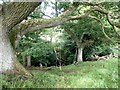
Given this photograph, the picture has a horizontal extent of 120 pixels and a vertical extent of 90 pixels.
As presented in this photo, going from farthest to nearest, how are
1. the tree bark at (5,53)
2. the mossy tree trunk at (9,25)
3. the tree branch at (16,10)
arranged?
the tree bark at (5,53) → the mossy tree trunk at (9,25) → the tree branch at (16,10)

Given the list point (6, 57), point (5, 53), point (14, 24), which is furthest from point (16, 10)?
point (6, 57)

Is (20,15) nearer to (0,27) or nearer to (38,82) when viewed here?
(0,27)

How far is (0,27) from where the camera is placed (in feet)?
23.0

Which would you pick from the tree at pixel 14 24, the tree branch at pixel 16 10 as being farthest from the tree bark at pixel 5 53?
the tree branch at pixel 16 10

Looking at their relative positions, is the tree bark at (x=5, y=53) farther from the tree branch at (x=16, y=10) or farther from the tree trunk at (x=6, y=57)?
the tree branch at (x=16, y=10)

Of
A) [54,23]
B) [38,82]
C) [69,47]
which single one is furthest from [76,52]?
[38,82]

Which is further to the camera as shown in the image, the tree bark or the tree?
the tree bark

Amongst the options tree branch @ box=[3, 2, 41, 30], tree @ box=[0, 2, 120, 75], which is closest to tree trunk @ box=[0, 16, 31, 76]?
tree @ box=[0, 2, 120, 75]

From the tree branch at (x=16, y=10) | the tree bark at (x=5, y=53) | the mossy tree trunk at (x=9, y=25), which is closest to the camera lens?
the tree branch at (x=16, y=10)

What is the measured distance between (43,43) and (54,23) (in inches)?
249

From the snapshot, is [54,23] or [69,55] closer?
[54,23]

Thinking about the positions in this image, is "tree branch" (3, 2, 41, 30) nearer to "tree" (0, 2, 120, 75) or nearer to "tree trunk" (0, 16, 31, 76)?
"tree" (0, 2, 120, 75)

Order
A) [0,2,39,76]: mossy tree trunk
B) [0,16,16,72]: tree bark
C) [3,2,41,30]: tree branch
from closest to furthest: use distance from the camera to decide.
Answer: [3,2,41,30]: tree branch
[0,2,39,76]: mossy tree trunk
[0,16,16,72]: tree bark

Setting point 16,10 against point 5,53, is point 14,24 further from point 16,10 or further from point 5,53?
point 5,53
